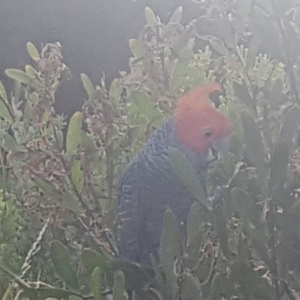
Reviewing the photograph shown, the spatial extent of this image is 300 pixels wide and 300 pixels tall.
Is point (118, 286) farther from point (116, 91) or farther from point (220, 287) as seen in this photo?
point (116, 91)

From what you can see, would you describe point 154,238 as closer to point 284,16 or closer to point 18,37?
point 284,16

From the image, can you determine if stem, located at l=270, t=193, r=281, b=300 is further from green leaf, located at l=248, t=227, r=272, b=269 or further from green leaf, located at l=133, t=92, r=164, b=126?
green leaf, located at l=133, t=92, r=164, b=126

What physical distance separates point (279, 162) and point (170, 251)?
0.27 feet

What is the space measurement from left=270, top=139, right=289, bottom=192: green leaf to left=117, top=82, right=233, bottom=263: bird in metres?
0.08

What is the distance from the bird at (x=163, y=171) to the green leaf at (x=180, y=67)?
2cm

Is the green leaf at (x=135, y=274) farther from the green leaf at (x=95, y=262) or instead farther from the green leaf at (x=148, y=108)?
the green leaf at (x=148, y=108)

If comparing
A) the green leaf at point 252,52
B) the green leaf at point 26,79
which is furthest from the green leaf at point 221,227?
the green leaf at point 26,79

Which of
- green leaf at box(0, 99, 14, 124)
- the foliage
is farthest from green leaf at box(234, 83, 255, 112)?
green leaf at box(0, 99, 14, 124)

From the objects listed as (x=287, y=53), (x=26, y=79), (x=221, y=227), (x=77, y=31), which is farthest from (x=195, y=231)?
(x=77, y=31)

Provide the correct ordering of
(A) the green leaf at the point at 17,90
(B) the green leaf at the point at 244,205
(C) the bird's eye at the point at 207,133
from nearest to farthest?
(B) the green leaf at the point at 244,205 < (C) the bird's eye at the point at 207,133 < (A) the green leaf at the point at 17,90

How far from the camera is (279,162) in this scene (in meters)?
0.33

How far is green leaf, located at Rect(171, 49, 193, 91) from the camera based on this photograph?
46cm

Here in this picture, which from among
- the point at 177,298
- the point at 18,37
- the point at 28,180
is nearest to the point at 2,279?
the point at 28,180

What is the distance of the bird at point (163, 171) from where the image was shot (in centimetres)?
43
